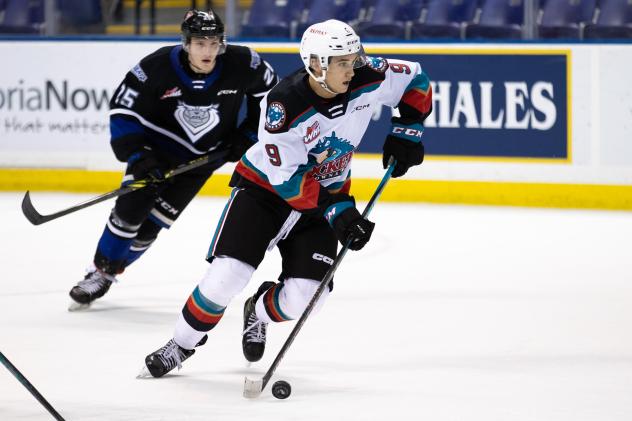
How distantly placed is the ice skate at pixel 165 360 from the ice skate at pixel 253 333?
21cm

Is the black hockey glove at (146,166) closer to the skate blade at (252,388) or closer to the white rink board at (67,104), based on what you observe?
the skate blade at (252,388)

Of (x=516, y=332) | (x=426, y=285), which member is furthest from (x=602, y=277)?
(x=516, y=332)

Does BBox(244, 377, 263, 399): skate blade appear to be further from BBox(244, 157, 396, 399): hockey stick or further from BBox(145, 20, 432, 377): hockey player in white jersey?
BBox(145, 20, 432, 377): hockey player in white jersey

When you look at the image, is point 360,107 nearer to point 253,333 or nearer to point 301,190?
point 301,190

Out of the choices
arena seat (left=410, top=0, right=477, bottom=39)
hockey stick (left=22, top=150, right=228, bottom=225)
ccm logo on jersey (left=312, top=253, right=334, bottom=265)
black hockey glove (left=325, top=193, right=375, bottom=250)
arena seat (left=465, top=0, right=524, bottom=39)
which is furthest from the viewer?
arena seat (left=410, top=0, right=477, bottom=39)

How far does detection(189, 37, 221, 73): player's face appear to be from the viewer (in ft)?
14.7

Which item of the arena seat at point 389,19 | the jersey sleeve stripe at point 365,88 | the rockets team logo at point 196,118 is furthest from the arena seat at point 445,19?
the jersey sleeve stripe at point 365,88

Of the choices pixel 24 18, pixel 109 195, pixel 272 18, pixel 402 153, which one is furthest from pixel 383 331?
pixel 24 18

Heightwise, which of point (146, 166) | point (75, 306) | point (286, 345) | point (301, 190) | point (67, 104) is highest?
point (301, 190)

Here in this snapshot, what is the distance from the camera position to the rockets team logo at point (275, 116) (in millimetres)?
3467

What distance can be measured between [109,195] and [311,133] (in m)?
1.30

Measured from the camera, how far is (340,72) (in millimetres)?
3473

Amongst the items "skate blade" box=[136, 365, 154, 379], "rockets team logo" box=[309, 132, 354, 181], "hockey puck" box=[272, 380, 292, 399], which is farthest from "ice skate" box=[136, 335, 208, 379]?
"rockets team logo" box=[309, 132, 354, 181]

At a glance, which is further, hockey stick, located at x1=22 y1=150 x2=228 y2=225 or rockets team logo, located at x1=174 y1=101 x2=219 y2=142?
rockets team logo, located at x1=174 y1=101 x2=219 y2=142
